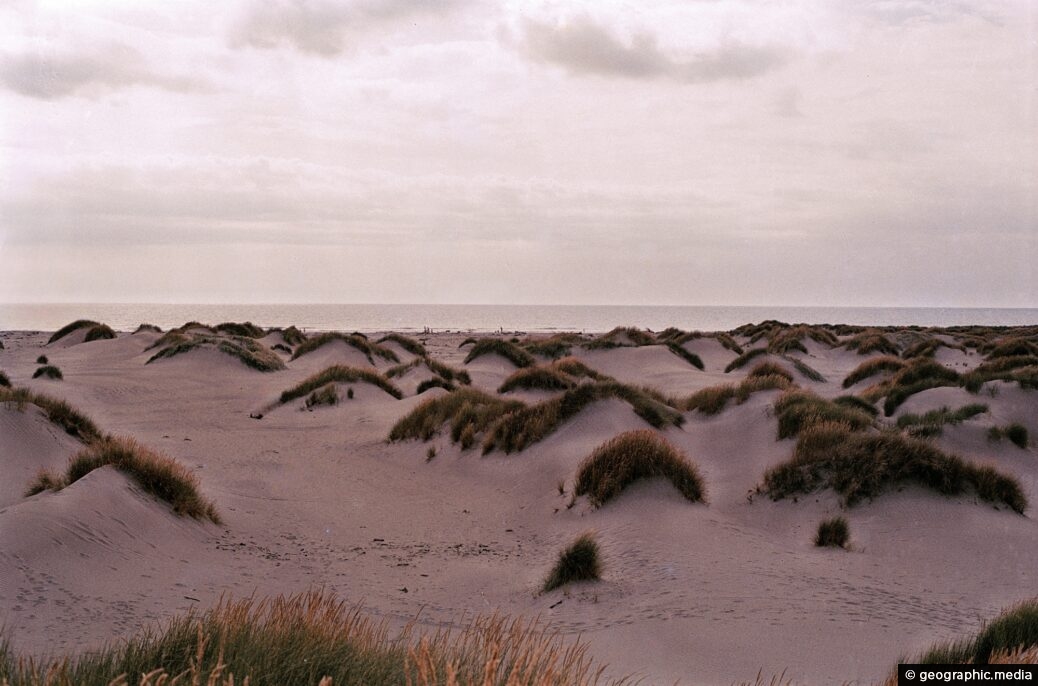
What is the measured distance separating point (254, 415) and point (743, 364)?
17826 millimetres

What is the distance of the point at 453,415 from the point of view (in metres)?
14.5

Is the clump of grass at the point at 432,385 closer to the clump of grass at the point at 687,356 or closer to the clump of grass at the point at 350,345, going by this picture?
the clump of grass at the point at 350,345

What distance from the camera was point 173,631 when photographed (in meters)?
3.71

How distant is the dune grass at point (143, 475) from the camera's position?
26.8 ft

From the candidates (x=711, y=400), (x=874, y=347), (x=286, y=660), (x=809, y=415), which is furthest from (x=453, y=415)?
(x=874, y=347)

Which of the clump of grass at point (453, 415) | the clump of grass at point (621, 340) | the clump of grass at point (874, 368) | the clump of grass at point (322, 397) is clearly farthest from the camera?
the clump of grass at point (621, 340)

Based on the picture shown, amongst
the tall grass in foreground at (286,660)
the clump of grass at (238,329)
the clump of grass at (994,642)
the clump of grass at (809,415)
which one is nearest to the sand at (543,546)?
the clump of grass at (809,415)

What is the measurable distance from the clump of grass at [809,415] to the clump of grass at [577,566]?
570 centimetres

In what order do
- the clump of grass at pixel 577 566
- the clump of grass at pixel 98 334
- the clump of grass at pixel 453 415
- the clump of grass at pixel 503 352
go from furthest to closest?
the clump of grass at pixel 98 334 → the clump of grass at pixel 503 352 → the clump of grass at pixel 453 415 → the clump of grass at pixel 577 566

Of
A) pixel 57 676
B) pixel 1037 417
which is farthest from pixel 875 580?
pixel 1037 417

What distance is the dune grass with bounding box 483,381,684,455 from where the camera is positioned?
12913 millimetres

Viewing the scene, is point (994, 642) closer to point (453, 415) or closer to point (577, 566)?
point (577, 566)

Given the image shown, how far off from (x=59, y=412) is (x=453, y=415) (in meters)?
6.73

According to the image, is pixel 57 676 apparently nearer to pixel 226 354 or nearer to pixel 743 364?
pixel 226 354
